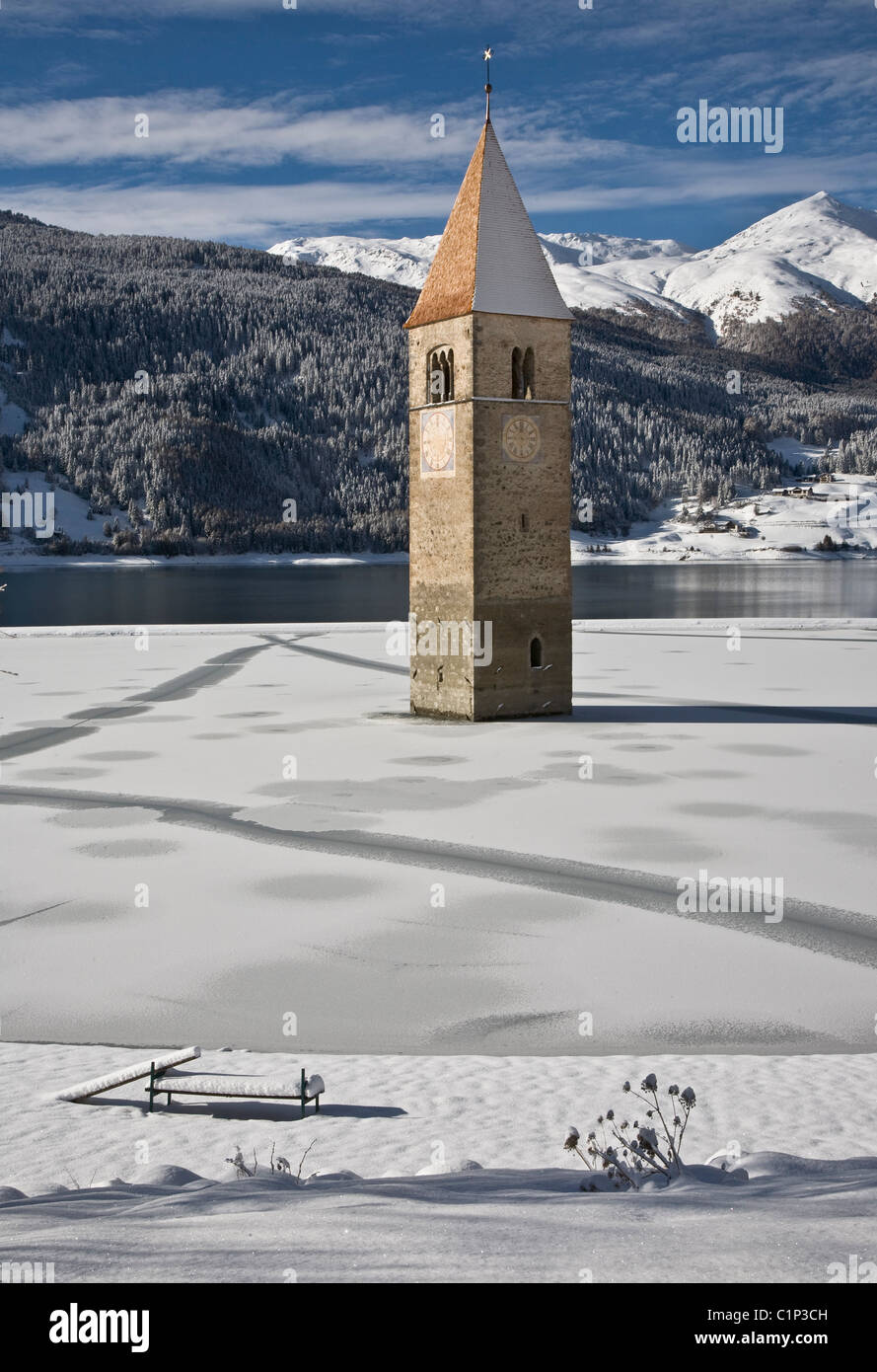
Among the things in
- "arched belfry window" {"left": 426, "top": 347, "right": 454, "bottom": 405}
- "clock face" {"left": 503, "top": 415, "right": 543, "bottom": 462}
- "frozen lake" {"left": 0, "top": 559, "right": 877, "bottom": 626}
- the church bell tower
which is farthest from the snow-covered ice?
"frozen lake" {"left": 0, "top": 559, "right": 877, "bottom": 626}

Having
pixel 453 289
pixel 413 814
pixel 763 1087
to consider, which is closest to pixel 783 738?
pixel 413 814

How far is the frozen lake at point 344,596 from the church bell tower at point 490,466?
56.8 meters

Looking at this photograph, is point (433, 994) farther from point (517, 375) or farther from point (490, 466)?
point (517, 375)

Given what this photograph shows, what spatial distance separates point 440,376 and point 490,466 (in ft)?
9.60

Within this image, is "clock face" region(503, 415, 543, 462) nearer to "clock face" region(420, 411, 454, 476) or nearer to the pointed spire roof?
"clock face" region(420, 411, 454, 476)

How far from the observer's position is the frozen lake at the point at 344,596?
96812mm

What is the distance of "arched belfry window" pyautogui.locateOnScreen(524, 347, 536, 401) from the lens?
32969mm

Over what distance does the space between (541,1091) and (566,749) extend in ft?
60.2

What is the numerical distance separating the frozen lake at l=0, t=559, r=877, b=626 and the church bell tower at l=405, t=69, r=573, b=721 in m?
56.8

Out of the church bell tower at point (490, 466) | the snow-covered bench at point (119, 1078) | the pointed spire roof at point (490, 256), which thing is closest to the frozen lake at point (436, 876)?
the snow-covered bench at point (119, 1078)

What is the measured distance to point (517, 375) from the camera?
32844 millimetres

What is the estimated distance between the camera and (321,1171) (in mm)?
7969

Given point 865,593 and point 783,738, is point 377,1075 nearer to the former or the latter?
point 783,738

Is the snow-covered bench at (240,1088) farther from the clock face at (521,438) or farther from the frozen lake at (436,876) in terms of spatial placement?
the clock face at (521,438)
